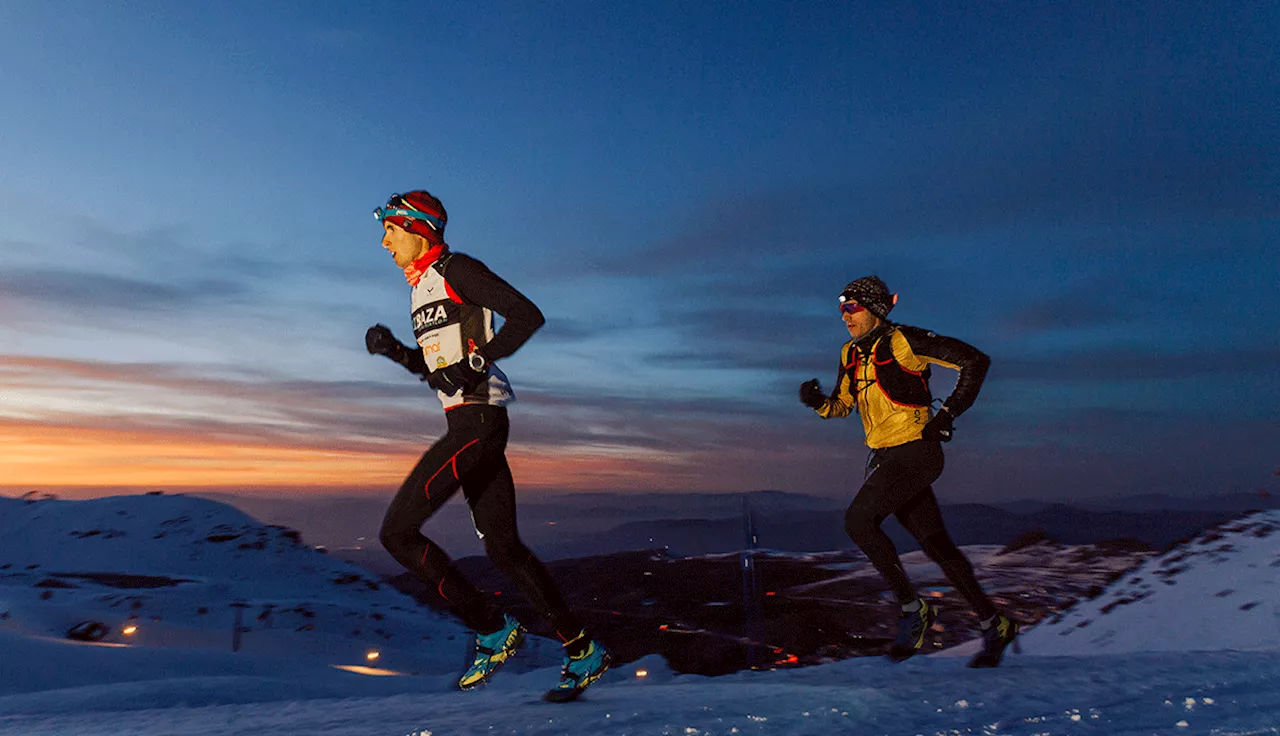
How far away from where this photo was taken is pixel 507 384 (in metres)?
4.34

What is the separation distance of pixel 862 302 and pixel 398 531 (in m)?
3.09

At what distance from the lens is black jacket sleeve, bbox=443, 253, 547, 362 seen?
419 cm

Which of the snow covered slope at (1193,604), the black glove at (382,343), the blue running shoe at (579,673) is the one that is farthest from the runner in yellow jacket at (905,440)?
the black glove at (382,343)

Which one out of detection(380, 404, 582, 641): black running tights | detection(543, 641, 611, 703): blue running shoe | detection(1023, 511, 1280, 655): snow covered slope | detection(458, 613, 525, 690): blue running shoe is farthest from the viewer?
detection(1023, 511, 1280, 655): snow covered slope

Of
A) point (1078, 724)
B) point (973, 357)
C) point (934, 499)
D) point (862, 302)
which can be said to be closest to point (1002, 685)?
point (1078, 724)

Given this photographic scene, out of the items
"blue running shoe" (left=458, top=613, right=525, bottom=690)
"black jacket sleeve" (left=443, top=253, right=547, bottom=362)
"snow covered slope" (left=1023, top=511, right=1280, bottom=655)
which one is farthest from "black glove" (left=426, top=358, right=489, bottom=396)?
"snow covered slope" (left=1023, top=511, right=1280, bottom=655)

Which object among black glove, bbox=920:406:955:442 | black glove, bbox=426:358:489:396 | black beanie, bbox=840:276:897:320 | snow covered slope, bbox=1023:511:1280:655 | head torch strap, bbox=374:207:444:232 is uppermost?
head torch strap, bbox=374:207:444:232

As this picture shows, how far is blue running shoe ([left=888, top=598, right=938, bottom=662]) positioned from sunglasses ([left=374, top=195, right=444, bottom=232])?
364 cm

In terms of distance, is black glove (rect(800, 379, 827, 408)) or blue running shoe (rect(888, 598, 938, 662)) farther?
black glove (rect(800, 379, 827, 408))

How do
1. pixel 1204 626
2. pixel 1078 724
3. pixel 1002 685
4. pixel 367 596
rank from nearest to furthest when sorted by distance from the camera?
1. pixel 1078 724
2. pixel 1002 685
3. pixel 1204 626
4. pixel 367 596

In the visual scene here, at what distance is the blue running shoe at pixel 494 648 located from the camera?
4430 mm

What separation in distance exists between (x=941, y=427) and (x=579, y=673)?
8.34 ft

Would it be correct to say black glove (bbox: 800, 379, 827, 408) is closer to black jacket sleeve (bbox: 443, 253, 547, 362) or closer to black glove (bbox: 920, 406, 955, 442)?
black glove (bbox: 920, 406, 955, 442)

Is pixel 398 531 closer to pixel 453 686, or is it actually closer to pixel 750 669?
pixel 453 686
